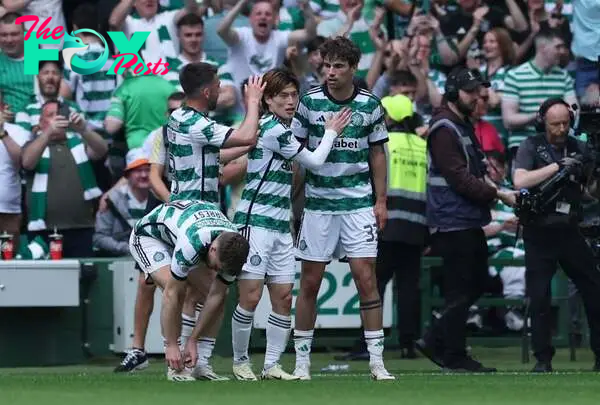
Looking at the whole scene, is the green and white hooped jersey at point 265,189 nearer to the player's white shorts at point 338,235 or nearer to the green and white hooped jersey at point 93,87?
the player's white shorts at point 338,235

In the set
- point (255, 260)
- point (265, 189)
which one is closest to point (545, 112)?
point (265, 189)

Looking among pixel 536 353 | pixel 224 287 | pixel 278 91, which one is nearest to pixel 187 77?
pixel 278 91

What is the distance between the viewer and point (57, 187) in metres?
15.7

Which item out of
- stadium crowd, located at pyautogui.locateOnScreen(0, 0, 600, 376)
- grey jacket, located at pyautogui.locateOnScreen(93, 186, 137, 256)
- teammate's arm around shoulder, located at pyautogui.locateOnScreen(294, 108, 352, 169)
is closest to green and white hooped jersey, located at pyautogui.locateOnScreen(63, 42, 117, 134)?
stadium crowd, located at pyautogui.locateOnScreen(0, 0, 600, 376)

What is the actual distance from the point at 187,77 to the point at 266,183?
923 millimetres

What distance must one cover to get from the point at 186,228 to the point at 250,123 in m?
0.88

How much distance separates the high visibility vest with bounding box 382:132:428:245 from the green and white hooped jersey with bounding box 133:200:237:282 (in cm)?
337

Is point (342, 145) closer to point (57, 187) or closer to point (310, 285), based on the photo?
point (310, 285)

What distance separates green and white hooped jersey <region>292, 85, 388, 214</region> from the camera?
1192 cm

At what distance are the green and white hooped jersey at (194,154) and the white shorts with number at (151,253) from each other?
0.37m

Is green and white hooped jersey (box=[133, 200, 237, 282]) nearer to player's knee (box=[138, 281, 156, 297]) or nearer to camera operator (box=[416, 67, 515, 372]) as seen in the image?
player's knee (box=[138, 281, 156, 297])

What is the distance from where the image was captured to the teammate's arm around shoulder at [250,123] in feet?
37.4

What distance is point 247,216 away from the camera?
11.8 m

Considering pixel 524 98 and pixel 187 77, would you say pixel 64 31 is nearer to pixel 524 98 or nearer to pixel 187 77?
pixel 524 98
